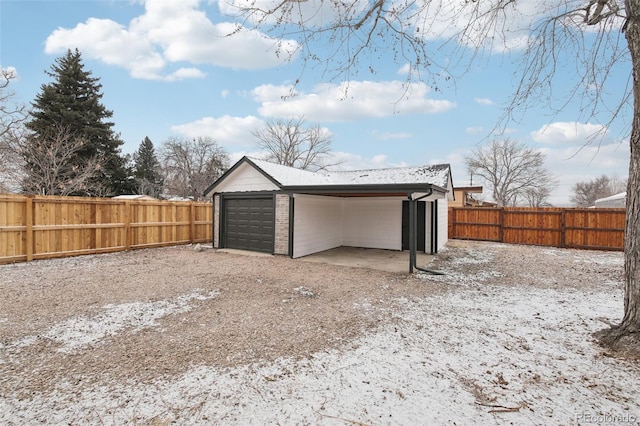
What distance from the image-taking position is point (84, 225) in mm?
8992

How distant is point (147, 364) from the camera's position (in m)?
3.00

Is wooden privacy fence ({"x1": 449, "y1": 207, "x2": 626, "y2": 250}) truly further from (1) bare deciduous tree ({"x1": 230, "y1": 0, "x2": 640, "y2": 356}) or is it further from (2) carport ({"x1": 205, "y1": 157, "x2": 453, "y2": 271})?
(1) bare deciduous tree ({"x1": 230, "y1": 0, "x2": 640, "y2": 356})

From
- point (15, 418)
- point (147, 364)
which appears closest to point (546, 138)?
point (147, 364)

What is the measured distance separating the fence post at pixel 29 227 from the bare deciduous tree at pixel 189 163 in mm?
22719

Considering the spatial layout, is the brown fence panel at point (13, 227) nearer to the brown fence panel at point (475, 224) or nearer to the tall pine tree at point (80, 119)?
the tall pine tree at point (80, 119)

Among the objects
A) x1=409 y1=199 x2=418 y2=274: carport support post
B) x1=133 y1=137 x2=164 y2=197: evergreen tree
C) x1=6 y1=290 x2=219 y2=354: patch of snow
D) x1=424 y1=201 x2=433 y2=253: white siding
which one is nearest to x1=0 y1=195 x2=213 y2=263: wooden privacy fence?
x1=6 y1=290 x2=219 y2=354: patch of snow

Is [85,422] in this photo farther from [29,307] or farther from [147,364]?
[29,307]

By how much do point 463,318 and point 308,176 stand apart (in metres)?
8.76

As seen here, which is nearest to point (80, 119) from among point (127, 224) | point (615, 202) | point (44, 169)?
point (44, 169)

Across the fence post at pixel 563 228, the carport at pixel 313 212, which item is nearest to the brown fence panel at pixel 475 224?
the fence post at pixel 563 228

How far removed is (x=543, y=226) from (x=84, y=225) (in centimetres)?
1697

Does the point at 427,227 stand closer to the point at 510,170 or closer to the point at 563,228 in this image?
the point at 563,228

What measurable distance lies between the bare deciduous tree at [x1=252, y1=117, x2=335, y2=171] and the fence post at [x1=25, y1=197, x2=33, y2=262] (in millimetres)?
22081

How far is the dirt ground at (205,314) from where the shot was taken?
274 centimetres
